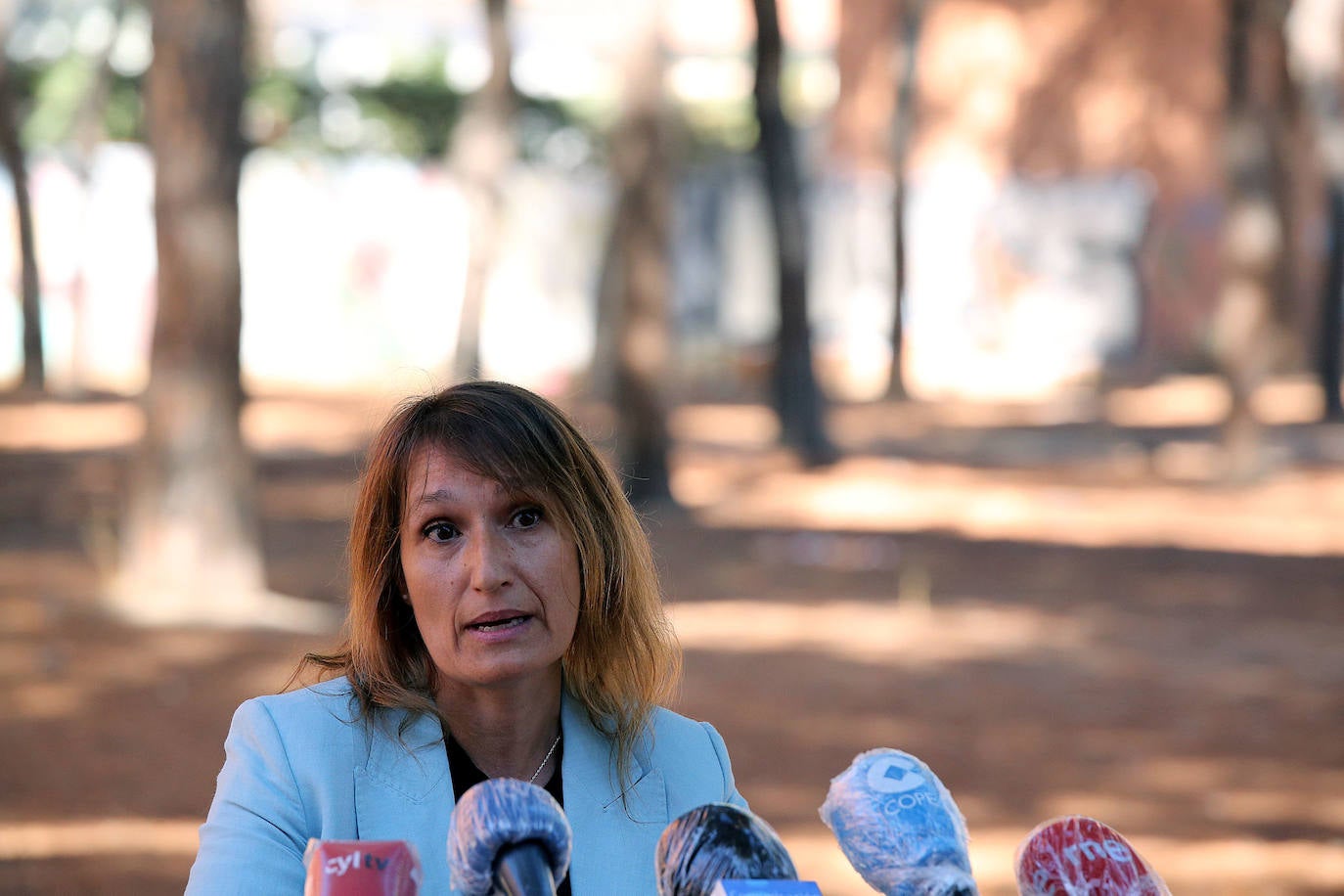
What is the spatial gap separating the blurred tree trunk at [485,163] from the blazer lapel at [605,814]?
20551 mm

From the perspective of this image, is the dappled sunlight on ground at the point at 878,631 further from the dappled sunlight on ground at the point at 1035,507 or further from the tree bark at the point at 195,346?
the dappled sunlight on ground at the point at 1035,507

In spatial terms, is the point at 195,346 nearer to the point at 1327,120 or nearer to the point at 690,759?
the point at 690,759

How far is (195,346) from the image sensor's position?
10531 millimetres

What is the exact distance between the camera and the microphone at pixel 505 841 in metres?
1.39

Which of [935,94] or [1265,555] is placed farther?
[935,94]

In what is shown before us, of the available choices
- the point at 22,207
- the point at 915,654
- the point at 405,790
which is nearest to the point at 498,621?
the point at 405,790

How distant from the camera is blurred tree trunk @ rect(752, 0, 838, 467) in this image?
1859cm

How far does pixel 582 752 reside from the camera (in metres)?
2.36

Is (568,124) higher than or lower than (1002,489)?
higher

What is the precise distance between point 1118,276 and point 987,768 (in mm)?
29401

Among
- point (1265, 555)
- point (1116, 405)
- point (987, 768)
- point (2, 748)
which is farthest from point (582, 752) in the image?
point (1116, 405)

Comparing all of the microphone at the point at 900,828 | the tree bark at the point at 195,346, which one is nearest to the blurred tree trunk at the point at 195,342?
the tree bark at the point at 195,346

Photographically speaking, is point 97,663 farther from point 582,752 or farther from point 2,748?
point 582,752

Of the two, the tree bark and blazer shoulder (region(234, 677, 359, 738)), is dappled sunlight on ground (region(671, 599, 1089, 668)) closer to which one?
the tree bark
